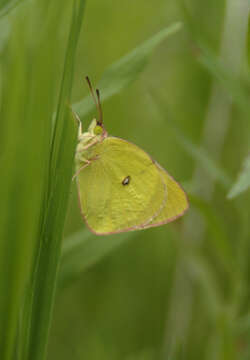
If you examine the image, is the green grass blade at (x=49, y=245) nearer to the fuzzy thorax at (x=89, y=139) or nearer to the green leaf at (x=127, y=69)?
the green leaf at (x=127, y=69)

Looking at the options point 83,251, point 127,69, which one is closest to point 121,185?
point 83,251

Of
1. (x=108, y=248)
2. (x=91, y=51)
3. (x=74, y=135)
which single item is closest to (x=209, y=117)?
(x=91, y=51)

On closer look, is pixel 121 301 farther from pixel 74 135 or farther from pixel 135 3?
pixel 135 3

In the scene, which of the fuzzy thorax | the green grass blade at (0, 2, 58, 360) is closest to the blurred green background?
the green grass blade at (0, 2, 58, 360)

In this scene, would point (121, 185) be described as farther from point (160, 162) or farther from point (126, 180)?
point (160, 162)

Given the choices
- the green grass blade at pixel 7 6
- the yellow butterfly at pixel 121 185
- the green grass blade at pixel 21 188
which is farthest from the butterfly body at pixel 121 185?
the green grass blade at pixel 21 188

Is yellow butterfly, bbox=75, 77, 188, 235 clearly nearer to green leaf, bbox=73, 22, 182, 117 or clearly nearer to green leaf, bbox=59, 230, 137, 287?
green leaf, bbox=59, 230, 137, 287
